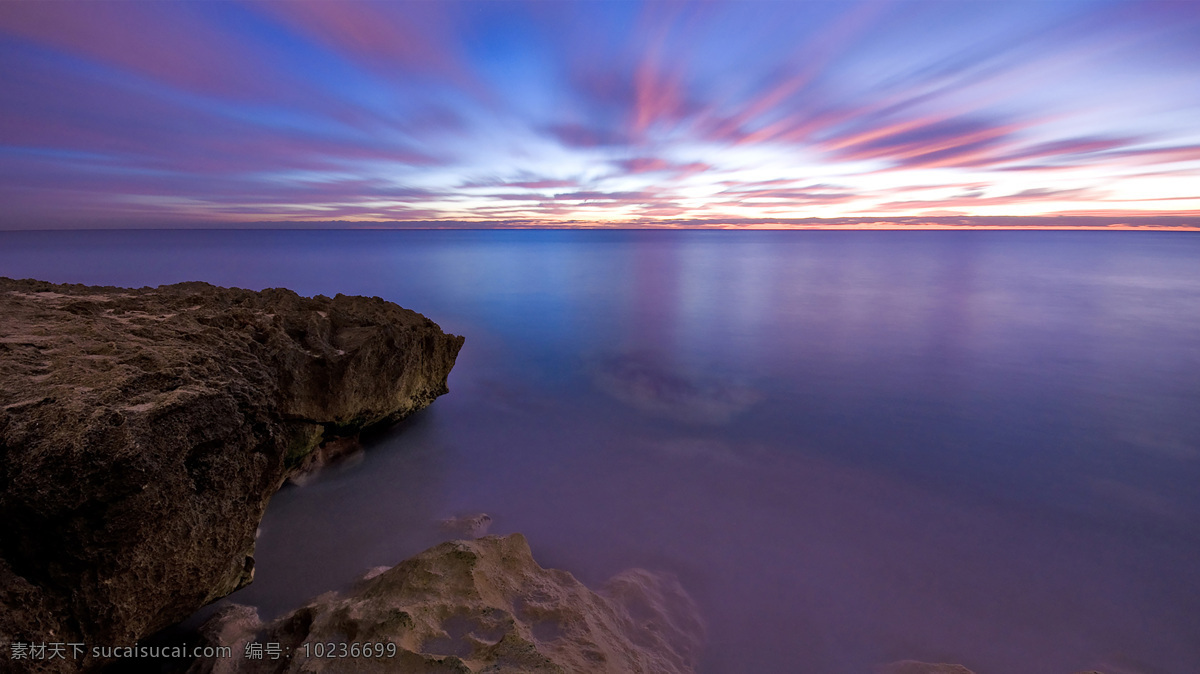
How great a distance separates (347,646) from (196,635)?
1518 mm

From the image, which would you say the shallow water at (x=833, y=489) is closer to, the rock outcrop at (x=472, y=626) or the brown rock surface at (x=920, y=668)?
the brown rock surface at (x=920, y=668)

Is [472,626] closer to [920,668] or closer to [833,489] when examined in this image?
[920,668]

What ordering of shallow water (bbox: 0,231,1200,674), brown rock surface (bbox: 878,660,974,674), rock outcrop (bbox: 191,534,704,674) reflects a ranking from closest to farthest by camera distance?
rock outcrop (bbox: 191,534,704,674), brown rock surface (bbox: 878,660,974,674), shallow water (bbox: 0,231,1200,674)

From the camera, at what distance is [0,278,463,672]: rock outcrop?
2.62 m

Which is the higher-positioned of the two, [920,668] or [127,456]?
[127,456]

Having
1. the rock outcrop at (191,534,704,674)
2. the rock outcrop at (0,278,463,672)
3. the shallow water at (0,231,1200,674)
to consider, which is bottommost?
the shallow water at (0,231,1200,674)

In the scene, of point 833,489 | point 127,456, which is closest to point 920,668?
point 833,489

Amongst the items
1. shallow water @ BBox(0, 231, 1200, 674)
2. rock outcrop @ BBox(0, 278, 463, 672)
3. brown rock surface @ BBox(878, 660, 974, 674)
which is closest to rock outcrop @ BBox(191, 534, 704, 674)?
shallow water @ BBox(0, 231, 1200, 674)

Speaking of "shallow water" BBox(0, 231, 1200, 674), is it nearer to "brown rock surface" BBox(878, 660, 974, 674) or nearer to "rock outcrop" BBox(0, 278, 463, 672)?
"brown rock surface" BBox(878, 660, 974, 674)

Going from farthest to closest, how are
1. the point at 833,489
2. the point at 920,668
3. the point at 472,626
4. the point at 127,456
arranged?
the point at 833,489, the point at 920,668, the point at 472,626, the point at 127,456

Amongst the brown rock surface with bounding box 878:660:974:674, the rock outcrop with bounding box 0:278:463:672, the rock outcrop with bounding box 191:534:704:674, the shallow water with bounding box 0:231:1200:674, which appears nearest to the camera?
the rock outcrop with bounding box 0:278:463:672

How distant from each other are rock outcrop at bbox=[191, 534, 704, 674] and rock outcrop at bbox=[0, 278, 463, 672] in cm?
68

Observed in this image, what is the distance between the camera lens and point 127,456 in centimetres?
280

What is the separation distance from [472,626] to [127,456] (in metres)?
2.37
